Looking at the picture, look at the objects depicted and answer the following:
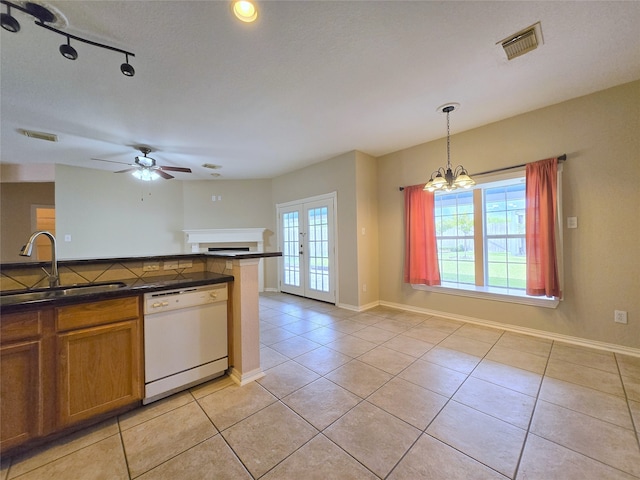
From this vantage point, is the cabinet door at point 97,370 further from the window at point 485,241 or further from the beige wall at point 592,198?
the beige wall at point 592,198

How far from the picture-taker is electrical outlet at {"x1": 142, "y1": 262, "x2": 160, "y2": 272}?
2.25 metres

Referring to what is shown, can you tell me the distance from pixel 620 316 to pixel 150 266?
470cm

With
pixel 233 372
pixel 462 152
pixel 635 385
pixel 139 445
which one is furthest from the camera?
pixel 462 152

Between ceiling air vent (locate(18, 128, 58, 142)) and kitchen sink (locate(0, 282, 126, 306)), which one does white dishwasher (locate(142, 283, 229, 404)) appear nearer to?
kitchen sink (locate(0, 282, 126, 306))

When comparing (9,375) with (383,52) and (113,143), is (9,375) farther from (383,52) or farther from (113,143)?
(113,143)

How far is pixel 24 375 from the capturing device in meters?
1.41

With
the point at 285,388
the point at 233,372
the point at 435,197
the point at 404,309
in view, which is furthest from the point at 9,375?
the point at 435,197

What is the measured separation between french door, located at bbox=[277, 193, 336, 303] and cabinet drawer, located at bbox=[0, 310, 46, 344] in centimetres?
366

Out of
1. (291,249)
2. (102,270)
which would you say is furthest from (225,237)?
(102,270)

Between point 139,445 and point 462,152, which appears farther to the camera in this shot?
point 462,152

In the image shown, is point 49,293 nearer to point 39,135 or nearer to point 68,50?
point 68,50

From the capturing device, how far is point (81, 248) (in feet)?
16.1

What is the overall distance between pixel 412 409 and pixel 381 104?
9.57ft

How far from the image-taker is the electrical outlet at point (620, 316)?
2527 mm
